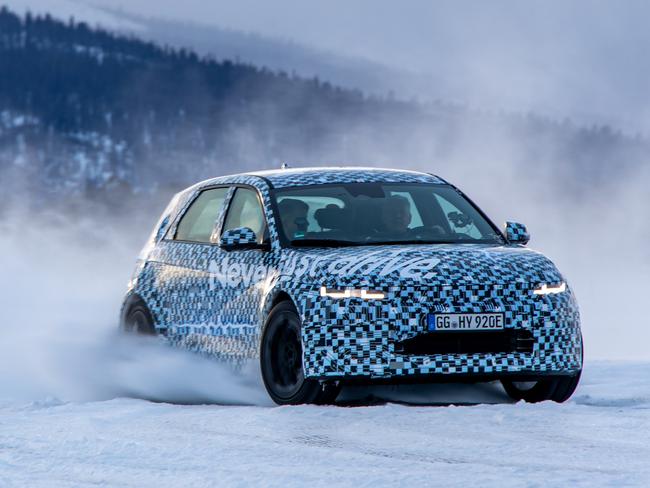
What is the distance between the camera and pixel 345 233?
9.42 meters

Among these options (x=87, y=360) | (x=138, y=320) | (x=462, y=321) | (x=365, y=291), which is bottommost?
(x=87, y=360)

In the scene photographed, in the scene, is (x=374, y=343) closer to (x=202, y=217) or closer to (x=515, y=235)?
(x=515, y=235)

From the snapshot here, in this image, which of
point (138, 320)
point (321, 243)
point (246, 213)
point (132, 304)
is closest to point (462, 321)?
point (321, 243)

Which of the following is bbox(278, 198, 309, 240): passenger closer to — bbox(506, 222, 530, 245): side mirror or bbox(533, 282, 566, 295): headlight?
bbox(506, 222, 530, 245): side mirror

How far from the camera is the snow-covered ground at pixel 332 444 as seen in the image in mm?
6082

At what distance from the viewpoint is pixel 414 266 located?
8547 millimetres

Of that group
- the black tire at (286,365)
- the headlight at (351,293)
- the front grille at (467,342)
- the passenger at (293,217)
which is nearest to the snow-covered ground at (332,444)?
the black tire at (286,365)

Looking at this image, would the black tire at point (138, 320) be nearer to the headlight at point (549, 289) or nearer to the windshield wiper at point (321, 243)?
the windshield wiper at point (321, 243)

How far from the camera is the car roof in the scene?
32.9ft

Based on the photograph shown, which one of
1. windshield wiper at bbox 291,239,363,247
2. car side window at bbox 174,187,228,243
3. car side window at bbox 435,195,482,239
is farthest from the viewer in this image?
car side window at bbox 174,187,228,243

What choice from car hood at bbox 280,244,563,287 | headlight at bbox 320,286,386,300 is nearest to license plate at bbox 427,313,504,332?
car hood at bbox 280,244,563,287

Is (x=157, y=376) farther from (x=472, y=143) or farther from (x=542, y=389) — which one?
(x=472, y=143)

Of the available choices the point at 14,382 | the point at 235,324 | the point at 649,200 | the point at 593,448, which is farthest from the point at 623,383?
the point at 649,200

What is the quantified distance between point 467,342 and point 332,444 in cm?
167
